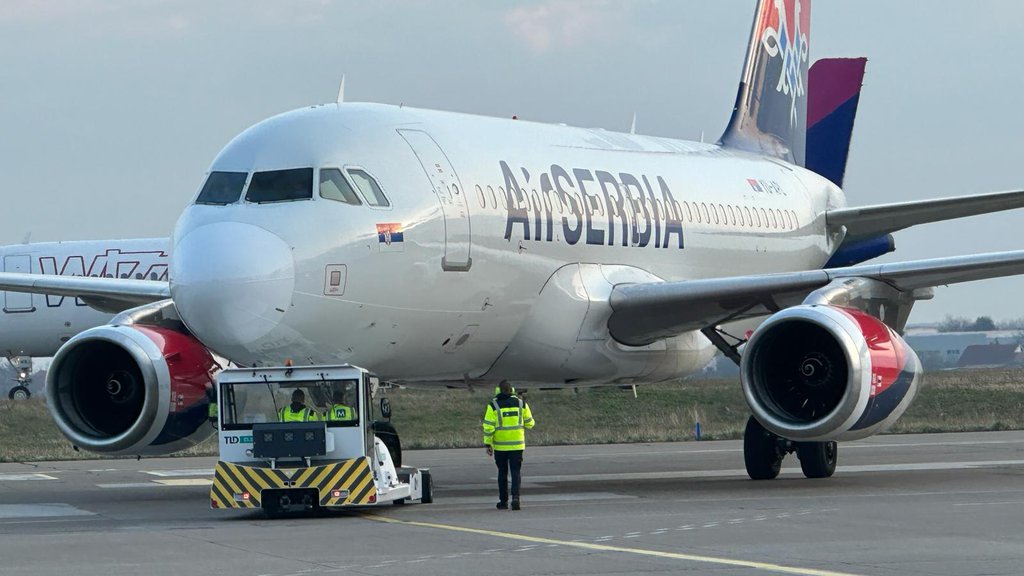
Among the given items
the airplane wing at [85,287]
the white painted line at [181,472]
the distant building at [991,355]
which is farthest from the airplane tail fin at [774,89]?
the distant building at [991,355]

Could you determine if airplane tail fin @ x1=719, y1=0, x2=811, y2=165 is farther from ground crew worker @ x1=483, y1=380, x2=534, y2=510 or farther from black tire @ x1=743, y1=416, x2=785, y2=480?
ground crew worker @ x1=483, y1=380, x2=534, y2=510

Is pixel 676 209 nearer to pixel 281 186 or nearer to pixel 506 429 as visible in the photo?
pixel 506 429

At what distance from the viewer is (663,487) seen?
20484 mm

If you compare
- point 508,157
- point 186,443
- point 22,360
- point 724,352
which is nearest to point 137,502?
point 186,443

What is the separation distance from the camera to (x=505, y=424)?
1764 cm


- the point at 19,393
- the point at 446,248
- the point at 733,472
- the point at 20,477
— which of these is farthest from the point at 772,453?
the point at 19,393

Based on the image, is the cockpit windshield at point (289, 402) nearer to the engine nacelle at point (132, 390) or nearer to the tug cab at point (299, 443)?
the tug cab at point (299, 443)

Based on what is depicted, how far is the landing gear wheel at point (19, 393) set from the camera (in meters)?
54.0

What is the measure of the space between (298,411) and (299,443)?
19.5 inches

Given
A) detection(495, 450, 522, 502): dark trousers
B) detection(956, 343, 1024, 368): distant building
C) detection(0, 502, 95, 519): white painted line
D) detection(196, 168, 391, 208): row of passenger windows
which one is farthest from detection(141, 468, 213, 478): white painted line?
detection(956, 343, 1024, 368): distant building

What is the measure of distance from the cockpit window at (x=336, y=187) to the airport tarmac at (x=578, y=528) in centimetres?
334

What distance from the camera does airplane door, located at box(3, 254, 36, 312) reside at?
172 feet

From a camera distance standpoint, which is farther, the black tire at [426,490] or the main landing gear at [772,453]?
the main landing gear at [772,453]

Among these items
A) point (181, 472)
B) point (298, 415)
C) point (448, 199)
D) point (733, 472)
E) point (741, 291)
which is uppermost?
point (448, 199)
